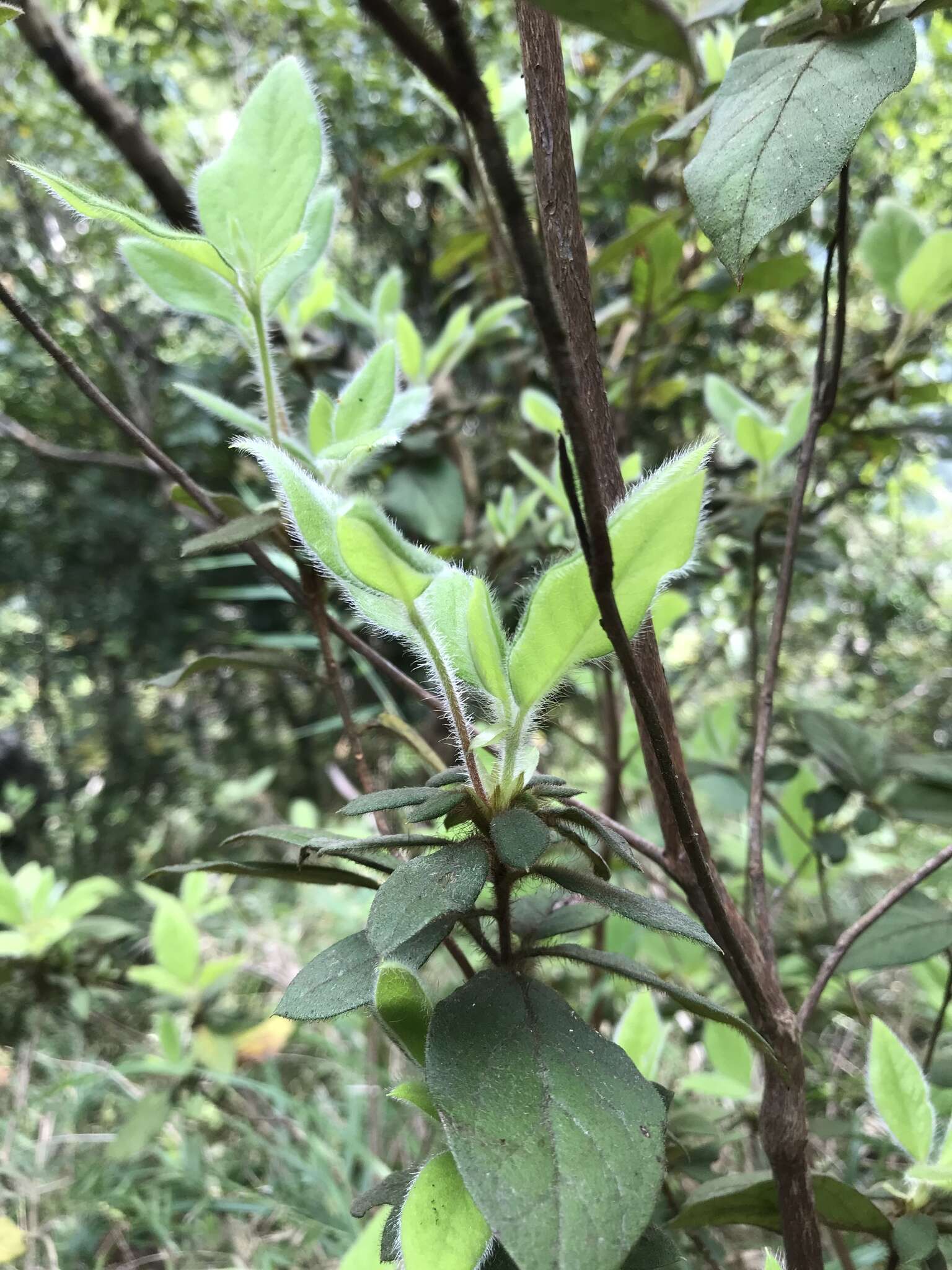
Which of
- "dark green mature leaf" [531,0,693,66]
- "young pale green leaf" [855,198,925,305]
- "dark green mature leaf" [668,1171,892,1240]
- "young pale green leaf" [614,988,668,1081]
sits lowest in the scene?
"dark green mature leaf" [668,1171,892,1240]

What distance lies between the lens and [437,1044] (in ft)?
0.75

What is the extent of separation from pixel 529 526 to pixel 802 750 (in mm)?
324

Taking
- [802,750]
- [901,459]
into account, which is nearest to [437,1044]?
[802,750]

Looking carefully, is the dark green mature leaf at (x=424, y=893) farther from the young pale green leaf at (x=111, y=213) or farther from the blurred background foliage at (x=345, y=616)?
the young pale green leaf at (x=111, y=213)

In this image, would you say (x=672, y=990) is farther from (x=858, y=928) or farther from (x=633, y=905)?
(x=858, y=928)

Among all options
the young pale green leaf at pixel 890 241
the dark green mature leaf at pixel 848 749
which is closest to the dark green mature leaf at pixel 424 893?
the dark green mature leaf at pixel 848 749

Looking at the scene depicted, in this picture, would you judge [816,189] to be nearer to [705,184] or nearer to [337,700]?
[705,184]

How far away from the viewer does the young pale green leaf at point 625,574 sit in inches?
8.6

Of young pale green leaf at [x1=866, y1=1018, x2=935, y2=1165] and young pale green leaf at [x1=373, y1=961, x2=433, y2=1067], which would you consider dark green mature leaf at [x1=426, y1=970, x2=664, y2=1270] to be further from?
young pale green leaf at [x1=866, y1=1018, x2=935, y2=1165]

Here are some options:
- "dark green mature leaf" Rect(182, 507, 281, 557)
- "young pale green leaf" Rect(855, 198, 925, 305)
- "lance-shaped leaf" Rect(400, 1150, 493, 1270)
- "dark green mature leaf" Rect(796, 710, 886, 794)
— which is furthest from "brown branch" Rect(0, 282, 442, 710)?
"young pale green leaf" Rect(855, 198, 925, 305)

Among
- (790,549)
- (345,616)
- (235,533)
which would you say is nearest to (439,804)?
(235,533)

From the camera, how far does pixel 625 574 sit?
230 mm

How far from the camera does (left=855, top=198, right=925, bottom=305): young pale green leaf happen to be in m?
0.56

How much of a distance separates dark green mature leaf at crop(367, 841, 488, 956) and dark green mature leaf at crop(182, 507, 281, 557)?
0.17 meters
